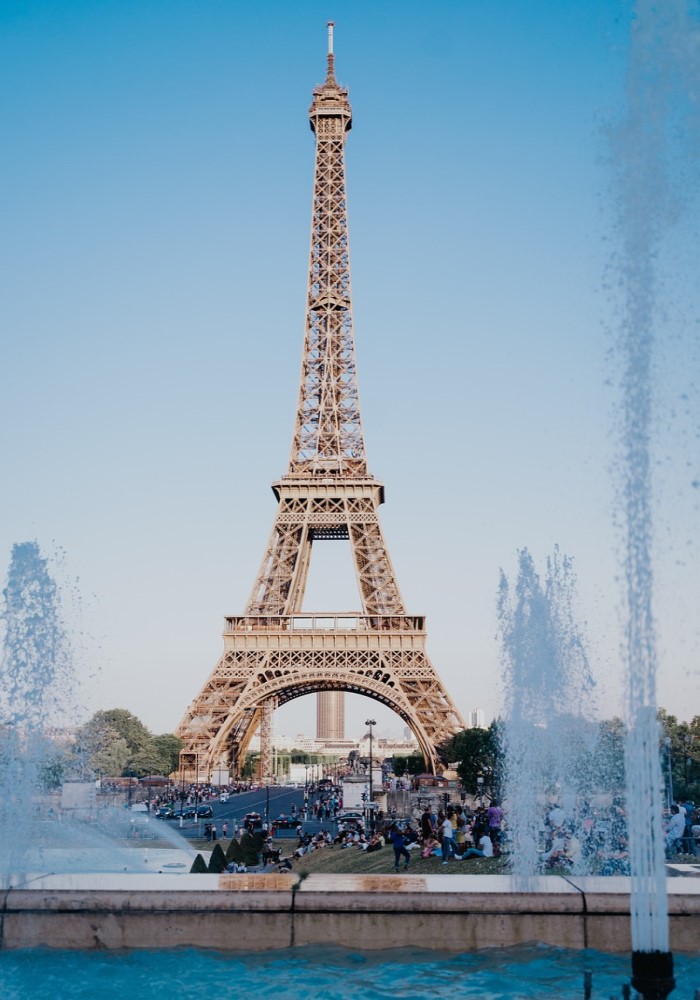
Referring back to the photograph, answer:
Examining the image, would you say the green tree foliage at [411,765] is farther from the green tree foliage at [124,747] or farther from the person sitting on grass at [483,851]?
the person sitting on grass at [483,851]

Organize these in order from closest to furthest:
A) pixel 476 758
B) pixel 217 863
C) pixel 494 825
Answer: pixel 217 863, pixel 494 825, pixel 476 758

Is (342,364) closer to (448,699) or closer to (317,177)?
(317,177)

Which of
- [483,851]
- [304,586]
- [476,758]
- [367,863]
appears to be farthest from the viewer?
[304,586]

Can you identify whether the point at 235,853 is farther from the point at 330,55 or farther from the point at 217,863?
the point at 330,55

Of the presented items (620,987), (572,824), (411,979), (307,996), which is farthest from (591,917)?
(572,824)

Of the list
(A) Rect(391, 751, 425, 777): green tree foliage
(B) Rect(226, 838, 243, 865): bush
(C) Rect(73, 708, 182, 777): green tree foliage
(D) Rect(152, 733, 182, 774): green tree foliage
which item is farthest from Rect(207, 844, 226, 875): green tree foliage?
(A) Rect(391, 751, 425, 777): green tree foliage

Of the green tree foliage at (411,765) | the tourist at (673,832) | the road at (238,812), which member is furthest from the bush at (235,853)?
the green tree foliage at (411,765)

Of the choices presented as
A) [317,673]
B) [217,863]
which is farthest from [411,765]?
[217,863]
